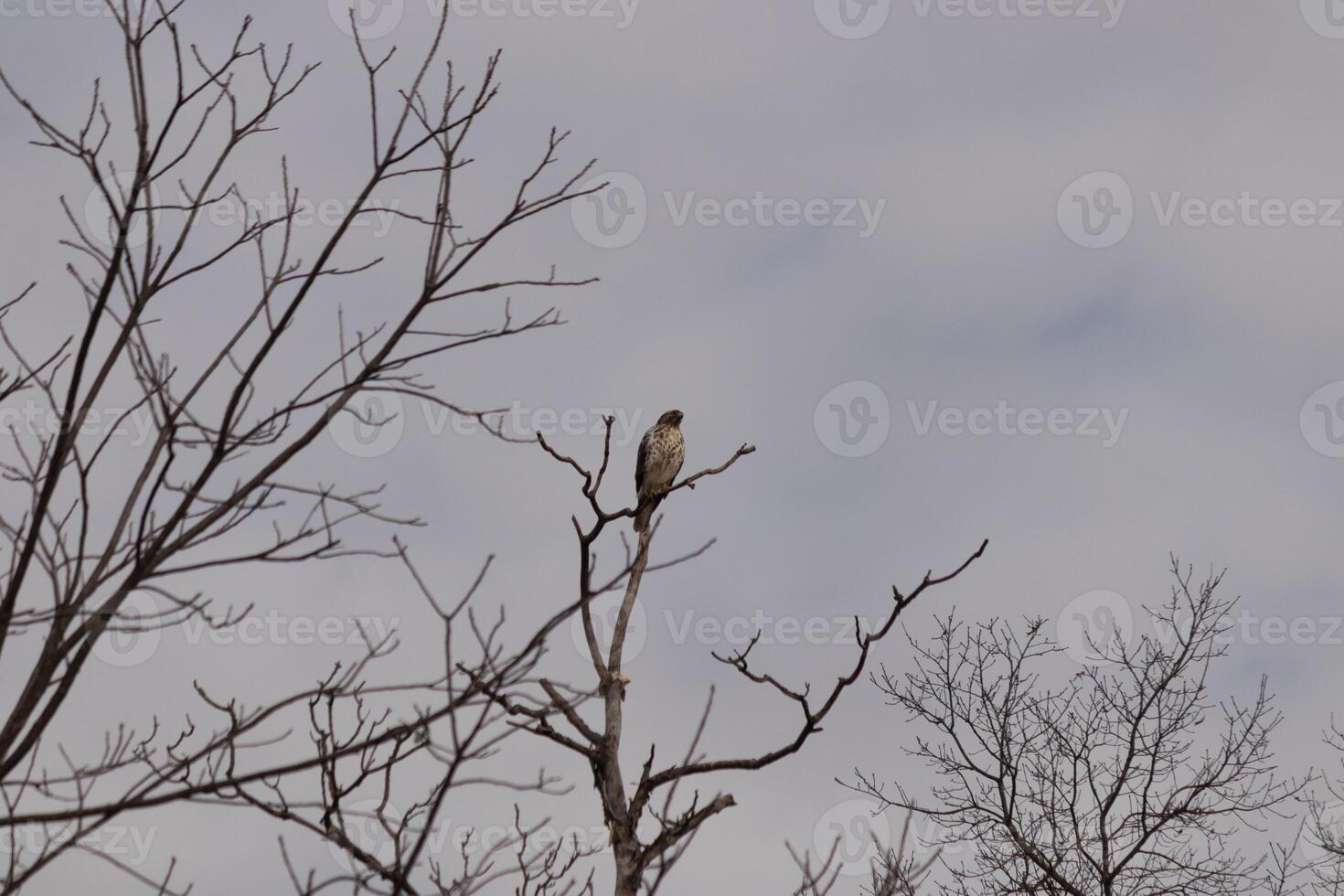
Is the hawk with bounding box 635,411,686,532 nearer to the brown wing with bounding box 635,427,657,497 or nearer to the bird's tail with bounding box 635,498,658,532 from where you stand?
the brown wing with bounding box 635,427,657,497

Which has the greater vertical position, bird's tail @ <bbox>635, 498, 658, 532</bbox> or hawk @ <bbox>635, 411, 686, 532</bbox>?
hawk @ <bbox>635, 411, 686, 532</bbox>

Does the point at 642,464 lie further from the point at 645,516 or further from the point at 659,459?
the point at 645,516

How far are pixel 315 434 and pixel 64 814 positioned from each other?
794 millimetres

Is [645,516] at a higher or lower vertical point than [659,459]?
lower

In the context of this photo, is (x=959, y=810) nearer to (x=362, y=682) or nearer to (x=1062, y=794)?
(x=1062, y=794)

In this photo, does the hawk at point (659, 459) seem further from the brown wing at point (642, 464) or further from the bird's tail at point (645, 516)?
the bird's tail at point (645, 516)

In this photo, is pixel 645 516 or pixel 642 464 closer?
pixel 645 516

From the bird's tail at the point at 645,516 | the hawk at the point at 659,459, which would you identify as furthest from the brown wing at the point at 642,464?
the bird's tail at the point at 645,516

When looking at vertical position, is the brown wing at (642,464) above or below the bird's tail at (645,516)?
above

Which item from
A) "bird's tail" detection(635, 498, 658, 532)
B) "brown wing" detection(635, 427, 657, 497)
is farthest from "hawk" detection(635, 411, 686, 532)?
"bird's tail" detection(635, 498, 658, 532)

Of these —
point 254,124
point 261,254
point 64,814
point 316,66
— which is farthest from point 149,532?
point 316,66

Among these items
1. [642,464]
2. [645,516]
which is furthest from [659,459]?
[645,516]

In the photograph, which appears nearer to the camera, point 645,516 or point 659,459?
point 645,516

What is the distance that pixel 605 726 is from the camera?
479cm
